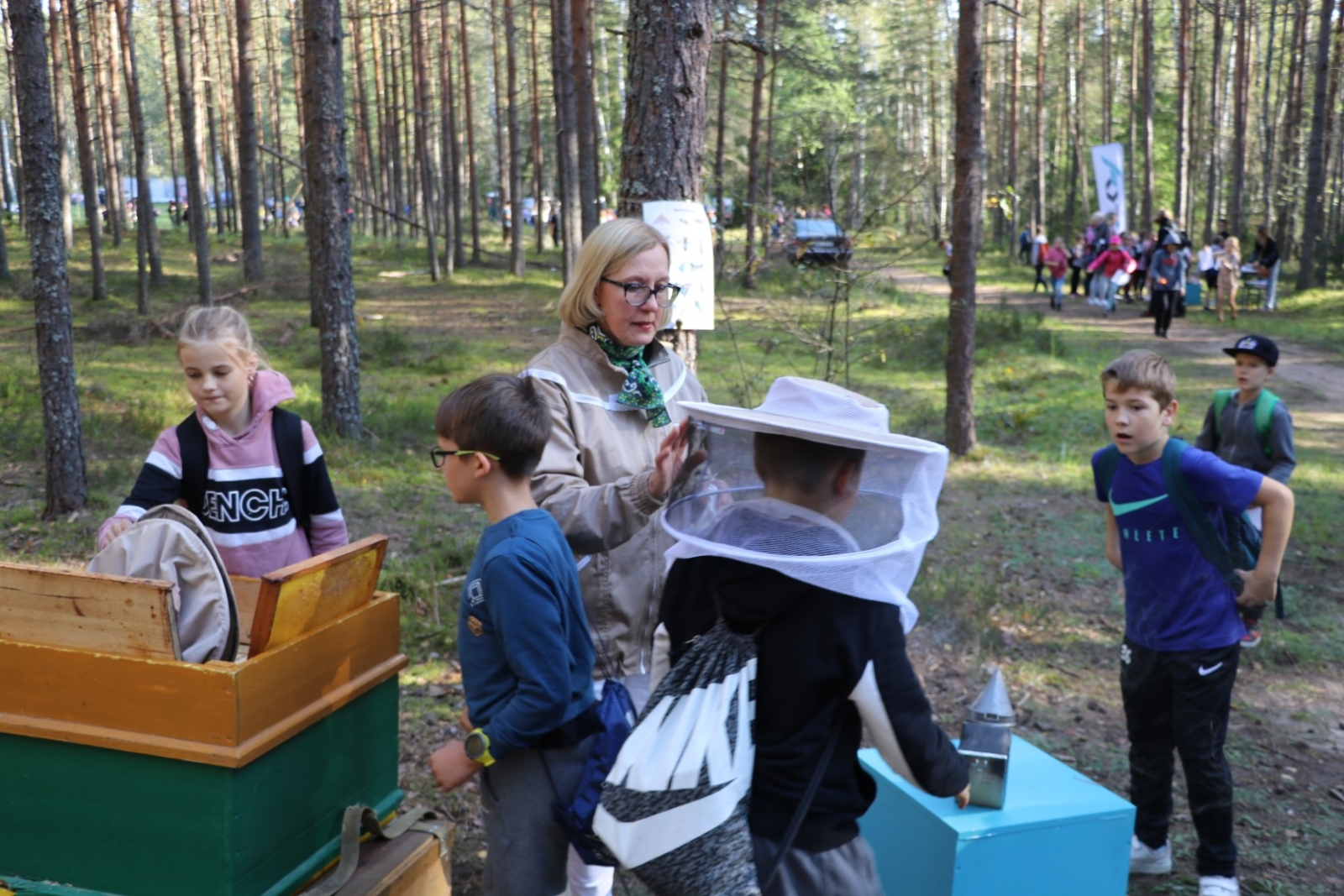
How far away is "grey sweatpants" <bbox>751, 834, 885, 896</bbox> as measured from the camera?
79.8 inches

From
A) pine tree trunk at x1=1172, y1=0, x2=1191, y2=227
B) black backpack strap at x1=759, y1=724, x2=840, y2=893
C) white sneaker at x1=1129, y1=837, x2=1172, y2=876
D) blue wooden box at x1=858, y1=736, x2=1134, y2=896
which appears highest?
pine tree trunk at x1=1172, y1=0, x2=1191, y2=227

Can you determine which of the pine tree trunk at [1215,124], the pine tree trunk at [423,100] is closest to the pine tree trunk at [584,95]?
the pine tree trunk at [423,100]

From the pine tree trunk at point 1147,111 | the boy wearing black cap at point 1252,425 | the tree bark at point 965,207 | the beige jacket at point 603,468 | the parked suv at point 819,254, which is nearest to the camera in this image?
the beige jacket at point 603,468

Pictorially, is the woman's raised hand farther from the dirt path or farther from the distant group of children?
the dirt path

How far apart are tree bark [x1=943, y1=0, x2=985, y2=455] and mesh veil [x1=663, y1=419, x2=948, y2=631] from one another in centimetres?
816

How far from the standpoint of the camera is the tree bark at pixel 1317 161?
21812 millimetres

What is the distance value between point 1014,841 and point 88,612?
234 centimetres

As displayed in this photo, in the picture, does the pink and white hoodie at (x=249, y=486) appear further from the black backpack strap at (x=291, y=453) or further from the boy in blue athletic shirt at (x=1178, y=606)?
the boy in blue athletic shirt at (x=1178, y=606)

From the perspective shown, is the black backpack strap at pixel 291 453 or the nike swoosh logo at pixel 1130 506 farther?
the nike swoosh logo at pixel 1130 506

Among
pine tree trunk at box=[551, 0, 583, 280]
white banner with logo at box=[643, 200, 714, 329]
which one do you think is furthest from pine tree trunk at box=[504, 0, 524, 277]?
white banner with logo at box=[643, 200, 714, 329]

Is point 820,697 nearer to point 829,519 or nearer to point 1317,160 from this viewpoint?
point 829,519

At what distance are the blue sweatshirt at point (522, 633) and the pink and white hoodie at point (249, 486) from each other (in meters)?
1.10

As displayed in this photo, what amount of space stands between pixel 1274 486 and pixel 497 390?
8.06 feet

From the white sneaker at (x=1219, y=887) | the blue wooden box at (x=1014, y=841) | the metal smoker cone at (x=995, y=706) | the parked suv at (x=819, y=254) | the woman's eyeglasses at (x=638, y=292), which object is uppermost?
the parked suv at (x=819, y=254)
